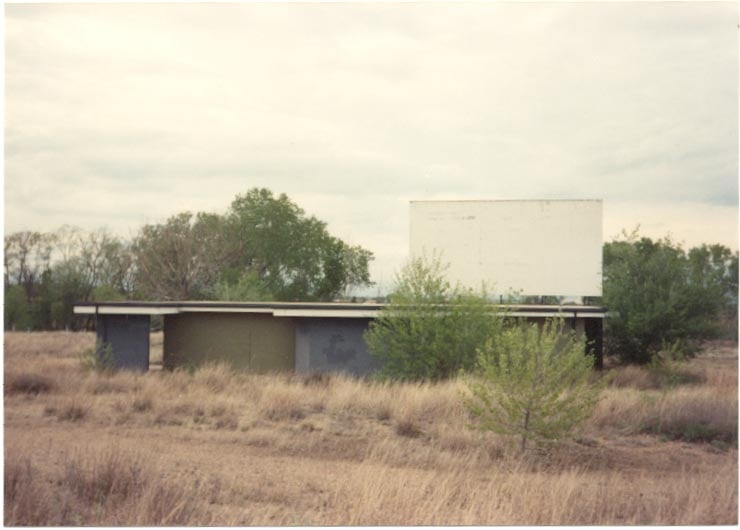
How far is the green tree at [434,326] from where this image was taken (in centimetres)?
1966

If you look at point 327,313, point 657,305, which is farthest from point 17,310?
point 657,305

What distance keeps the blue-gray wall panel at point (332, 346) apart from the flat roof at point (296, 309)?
0.39m

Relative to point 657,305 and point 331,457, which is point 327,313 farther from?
point 657,305

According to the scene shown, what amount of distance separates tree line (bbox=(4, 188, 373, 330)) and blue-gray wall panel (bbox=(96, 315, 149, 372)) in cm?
1198

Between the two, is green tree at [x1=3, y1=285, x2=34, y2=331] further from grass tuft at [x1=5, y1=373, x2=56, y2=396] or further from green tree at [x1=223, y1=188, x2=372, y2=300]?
grass tuft at [x1=5, y1=373, x2=56, y2=396]

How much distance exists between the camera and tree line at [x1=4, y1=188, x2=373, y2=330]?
1670 inches

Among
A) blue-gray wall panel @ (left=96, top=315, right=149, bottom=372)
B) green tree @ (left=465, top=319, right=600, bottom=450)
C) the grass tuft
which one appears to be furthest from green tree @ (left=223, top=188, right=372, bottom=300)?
green tree @ (left=465, top=319, right=600, bottom=450)

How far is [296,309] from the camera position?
934 inches

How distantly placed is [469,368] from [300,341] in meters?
6.13

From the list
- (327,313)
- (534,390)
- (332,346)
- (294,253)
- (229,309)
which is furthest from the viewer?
(294,253)

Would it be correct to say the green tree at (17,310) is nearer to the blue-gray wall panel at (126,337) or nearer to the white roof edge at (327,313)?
the blue-gray wall panel at (126,337)

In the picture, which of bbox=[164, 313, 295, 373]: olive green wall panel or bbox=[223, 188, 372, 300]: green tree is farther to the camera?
bbox=[223, 188, 372, 300]: green tree

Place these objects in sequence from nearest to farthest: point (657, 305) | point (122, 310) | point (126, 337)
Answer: point (122, 310)
point (126, 337)
point (657, 305)

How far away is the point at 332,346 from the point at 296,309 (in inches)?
59.1
